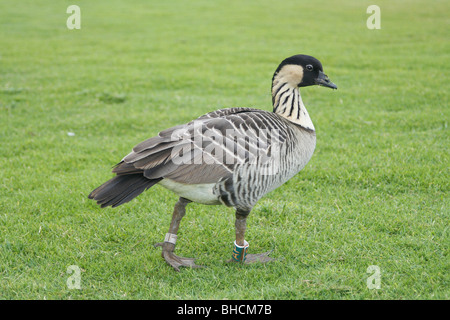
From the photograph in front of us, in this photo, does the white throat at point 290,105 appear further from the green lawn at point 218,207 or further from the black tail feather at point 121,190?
the black tail feather at point 121,190

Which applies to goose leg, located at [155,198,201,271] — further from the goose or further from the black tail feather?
the black tail feather

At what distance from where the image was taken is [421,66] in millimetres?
11383

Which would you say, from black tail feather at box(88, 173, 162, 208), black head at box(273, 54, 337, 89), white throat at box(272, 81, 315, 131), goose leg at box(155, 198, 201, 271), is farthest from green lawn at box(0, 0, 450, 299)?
black head at box(273, 54, 337, 89)

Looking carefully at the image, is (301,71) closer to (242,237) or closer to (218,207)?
(242,237)

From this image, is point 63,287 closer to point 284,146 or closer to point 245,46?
point 284,146

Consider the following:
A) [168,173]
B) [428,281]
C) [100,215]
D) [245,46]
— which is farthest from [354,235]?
[245,46]

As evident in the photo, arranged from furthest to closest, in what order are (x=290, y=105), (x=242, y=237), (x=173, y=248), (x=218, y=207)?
(x=218, y=207) → (x=290, y=105) → (x=173, y=248) → (x=242, y=237)

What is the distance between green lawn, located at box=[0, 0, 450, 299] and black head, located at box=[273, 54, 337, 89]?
5.15 ft

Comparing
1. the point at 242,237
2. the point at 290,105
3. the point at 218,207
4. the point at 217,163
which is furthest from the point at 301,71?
the point at 218,207

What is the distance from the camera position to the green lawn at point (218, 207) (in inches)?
160

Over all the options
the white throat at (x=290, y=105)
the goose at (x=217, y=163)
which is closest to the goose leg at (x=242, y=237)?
the goose at (x=217, y=163)

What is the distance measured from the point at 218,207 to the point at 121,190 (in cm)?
203

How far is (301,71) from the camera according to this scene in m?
4.45
